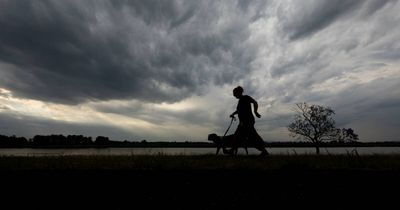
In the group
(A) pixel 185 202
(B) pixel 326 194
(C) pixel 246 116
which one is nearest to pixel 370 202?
(B) pixel 326 194

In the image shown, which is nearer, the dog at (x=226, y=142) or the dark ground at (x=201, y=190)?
the dark ground at (x=201, y=190)

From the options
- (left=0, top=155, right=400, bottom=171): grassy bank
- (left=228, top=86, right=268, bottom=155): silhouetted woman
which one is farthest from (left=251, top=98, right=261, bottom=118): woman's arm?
(left=0, top=155, right=400, bottom=171): grassy bank

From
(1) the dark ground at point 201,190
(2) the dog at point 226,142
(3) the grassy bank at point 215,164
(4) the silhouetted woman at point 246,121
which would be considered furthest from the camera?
(2) the dog at point 226,142

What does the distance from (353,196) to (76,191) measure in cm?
416

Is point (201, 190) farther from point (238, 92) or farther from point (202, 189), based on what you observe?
point (238, 92)

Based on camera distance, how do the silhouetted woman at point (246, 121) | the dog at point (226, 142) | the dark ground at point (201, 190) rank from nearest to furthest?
the dark ground at point (201, 190), the silhouetted woman at point (246, 121), the dog at point (226, 142)

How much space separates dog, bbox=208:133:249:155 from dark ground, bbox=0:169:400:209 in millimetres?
5626

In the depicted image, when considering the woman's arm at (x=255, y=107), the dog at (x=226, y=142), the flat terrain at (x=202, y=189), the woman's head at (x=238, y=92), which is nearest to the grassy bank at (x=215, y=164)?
the flat terrain at (x=202, y=189)

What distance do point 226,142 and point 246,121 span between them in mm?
1327

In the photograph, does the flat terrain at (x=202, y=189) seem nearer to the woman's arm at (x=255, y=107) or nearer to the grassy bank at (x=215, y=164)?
the grassy bank at (x=215, y=164)

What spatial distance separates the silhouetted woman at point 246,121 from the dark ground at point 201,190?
519 centimetres

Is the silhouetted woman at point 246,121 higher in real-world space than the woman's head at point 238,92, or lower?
lower

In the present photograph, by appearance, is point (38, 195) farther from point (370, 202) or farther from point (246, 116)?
point (246, 116)

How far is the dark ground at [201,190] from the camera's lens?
3.91 metres
